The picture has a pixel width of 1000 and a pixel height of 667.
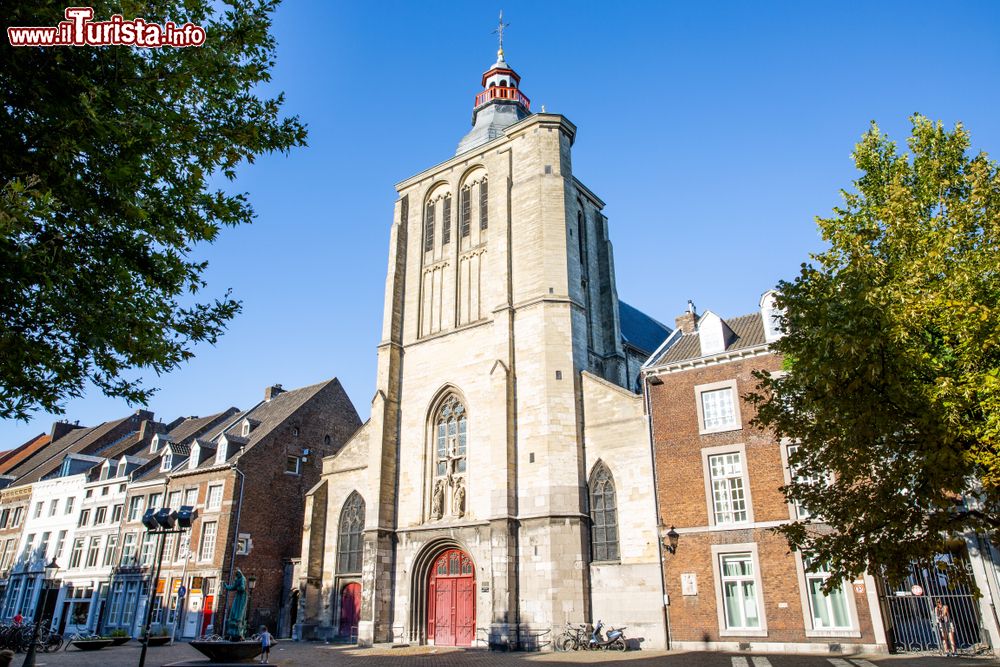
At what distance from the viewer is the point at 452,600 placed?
24000 mm

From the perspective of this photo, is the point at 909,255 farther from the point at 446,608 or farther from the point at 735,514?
the point at 446,608

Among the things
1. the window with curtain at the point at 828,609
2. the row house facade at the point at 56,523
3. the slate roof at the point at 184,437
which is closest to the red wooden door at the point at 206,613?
the slate roof at the point at 184,437

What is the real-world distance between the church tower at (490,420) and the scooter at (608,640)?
0.80 metres

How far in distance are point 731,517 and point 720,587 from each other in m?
2.03

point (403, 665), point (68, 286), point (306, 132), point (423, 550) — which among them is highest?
point (306, 132)

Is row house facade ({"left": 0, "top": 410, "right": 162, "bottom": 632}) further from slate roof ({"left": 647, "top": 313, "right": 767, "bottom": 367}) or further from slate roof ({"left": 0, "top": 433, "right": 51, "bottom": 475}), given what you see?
slate roof ({"left": 647, "top": 313, "right": 767, "bottom": 367})

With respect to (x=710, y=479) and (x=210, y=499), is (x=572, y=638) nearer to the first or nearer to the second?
(x=710, y=479)

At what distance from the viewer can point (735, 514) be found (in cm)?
1953

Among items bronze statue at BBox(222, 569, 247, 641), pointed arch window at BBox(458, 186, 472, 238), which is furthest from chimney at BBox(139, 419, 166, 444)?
bronze statue at BBox(222, 569, 247, 641)

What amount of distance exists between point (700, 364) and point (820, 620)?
798cm

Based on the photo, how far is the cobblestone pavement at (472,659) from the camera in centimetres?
1536

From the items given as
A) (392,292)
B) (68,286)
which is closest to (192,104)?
(68,286)

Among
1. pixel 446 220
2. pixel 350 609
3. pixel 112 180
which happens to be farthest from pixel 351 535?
pixel 112 180

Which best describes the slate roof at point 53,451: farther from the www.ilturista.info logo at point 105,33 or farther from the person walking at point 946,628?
the person walking at point 946,628
